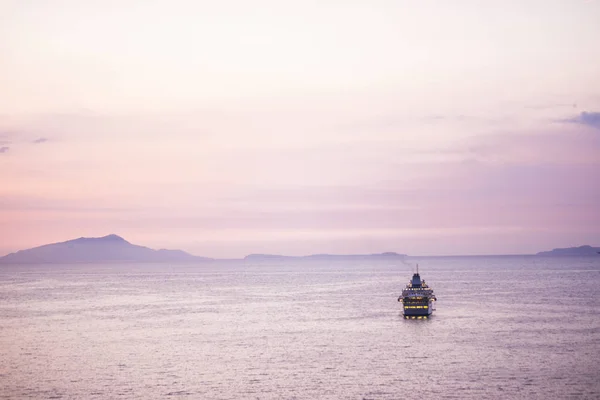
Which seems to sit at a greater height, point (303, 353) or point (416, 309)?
point (416, 309)

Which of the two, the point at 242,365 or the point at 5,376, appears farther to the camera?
the point at 242,365

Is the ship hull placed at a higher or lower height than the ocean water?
higher

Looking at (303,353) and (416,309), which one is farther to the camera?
(416,309)

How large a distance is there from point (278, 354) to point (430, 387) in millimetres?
26896

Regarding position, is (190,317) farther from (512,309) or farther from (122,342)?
(512,309)

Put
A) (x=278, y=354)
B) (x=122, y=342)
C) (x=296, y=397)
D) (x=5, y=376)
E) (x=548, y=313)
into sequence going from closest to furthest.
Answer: (x=296, y=397)
(x=5, y=376)
(x=278, y=354)
(x=122, y=342)
(x=548, y=313)

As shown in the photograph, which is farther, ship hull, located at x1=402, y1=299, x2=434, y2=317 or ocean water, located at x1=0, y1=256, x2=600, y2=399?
ship hull, located at x1=402, y1=299, x2=434, y2=317

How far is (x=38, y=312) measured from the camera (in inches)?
6102

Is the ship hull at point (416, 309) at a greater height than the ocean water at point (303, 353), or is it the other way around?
the ship hull at point (416, 309)

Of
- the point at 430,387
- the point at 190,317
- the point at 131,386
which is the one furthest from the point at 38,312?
the point at 430,387

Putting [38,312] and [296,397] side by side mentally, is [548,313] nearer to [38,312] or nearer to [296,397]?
[296,397]

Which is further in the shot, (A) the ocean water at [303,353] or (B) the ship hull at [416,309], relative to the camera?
(B) the ship hull at [416,309]

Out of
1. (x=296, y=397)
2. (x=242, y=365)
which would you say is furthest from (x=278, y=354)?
(x=296, y=397)

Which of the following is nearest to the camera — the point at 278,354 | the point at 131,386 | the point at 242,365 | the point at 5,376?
the point at 131,386
